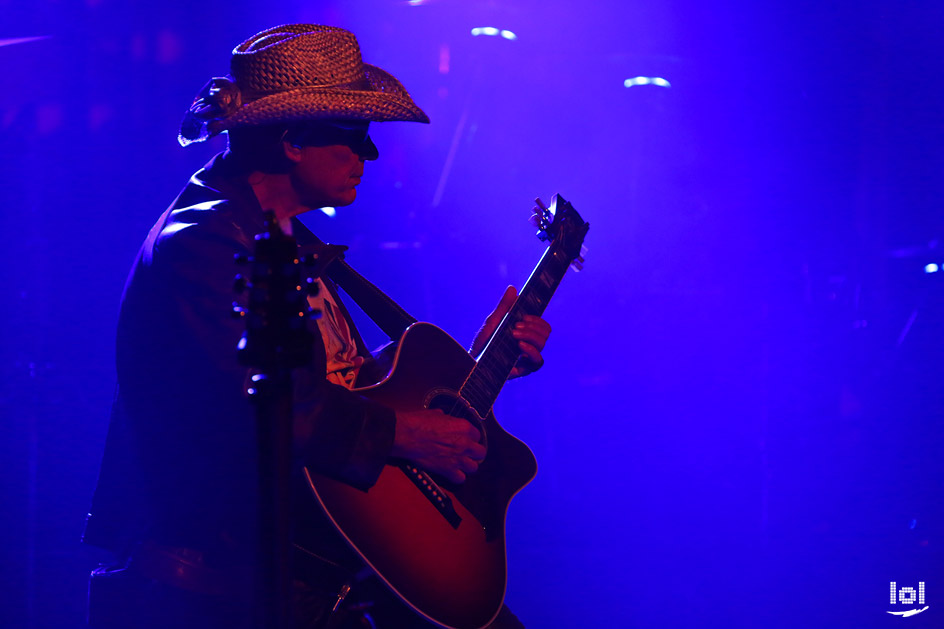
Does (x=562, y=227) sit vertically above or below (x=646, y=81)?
below

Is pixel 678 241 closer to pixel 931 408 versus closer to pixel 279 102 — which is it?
pixel 931 408

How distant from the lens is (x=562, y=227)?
2.69m

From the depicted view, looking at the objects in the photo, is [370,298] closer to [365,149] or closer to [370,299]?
[370,299]

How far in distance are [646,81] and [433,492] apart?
4330mm

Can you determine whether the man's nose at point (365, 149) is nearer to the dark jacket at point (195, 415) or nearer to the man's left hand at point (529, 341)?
the dark jacket at point (195, 415)

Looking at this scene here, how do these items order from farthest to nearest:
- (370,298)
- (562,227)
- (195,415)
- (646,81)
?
(646,81) < (562,227) < (370,298) < (195,415)

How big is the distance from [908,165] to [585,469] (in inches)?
142

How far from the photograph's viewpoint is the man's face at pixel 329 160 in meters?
1.90

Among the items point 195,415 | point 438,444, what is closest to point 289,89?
point 195,415

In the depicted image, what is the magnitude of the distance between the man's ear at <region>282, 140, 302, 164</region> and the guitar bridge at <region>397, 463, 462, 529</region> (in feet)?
2.95

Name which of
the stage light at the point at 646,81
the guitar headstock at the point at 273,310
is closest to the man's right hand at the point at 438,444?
the guitar headstock at the point at 273,310

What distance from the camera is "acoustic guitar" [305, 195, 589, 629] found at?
5.54ft

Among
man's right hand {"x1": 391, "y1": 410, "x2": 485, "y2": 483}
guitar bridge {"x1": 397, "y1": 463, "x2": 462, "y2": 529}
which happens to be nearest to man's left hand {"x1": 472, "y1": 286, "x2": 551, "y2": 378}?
man's right hand {"x1": 391, "y1": 410, "x2": 485, "y2": 483}

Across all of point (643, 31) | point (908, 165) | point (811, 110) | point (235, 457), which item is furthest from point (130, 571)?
point (908, 165)
